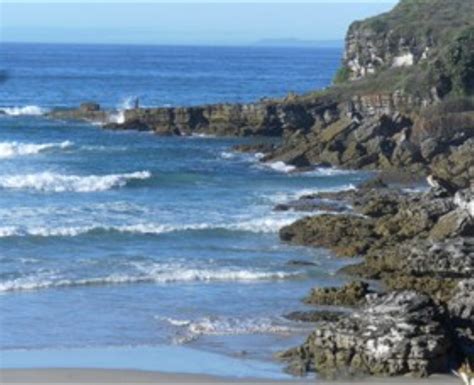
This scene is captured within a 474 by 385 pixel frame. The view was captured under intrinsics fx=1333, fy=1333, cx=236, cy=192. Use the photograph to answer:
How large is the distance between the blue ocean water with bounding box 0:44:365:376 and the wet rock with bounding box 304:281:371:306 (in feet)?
1.32

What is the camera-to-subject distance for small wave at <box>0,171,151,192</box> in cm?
4269

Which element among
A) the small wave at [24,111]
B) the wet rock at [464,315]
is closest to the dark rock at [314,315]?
the wet rock at [464,315]

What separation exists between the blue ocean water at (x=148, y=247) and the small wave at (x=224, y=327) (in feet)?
0.11

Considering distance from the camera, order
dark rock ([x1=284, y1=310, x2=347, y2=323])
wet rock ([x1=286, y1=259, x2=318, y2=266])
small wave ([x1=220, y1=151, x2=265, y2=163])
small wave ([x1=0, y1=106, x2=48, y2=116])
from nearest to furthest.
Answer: dark rock ([x1=284, y1=310, x2=347, y2=323]) < wet rock ([x1=286, y1=259, x2=318, y2=266]) < small wave ([x1=220, y1=151, x2=265, y2=163]) < small wave ([x1=0, y1=106, x2=48, y2=116])

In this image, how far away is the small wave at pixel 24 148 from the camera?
55.5 m

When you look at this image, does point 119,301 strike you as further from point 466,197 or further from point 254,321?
point 466,197

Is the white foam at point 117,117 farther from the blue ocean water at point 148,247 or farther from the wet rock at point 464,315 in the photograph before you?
the wet rock at point 464,315

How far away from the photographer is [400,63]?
71250 millimetres

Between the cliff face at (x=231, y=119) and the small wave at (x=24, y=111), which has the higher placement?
the cliff face at (x=231, y=119)

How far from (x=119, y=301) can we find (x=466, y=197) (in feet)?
32.3

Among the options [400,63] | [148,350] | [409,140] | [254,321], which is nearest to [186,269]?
[254,321]

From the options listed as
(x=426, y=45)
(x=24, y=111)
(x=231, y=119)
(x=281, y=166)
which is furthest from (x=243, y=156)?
(x=24, y=111)

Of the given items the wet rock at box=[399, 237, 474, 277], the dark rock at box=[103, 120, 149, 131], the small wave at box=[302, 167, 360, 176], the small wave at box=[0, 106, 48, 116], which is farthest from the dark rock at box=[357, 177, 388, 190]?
the small wave at box=[0, 106, 48, 116]

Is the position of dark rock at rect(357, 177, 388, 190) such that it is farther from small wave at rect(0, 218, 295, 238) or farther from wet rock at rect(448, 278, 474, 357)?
wet rock at rect(448, 278, 474, 357)
